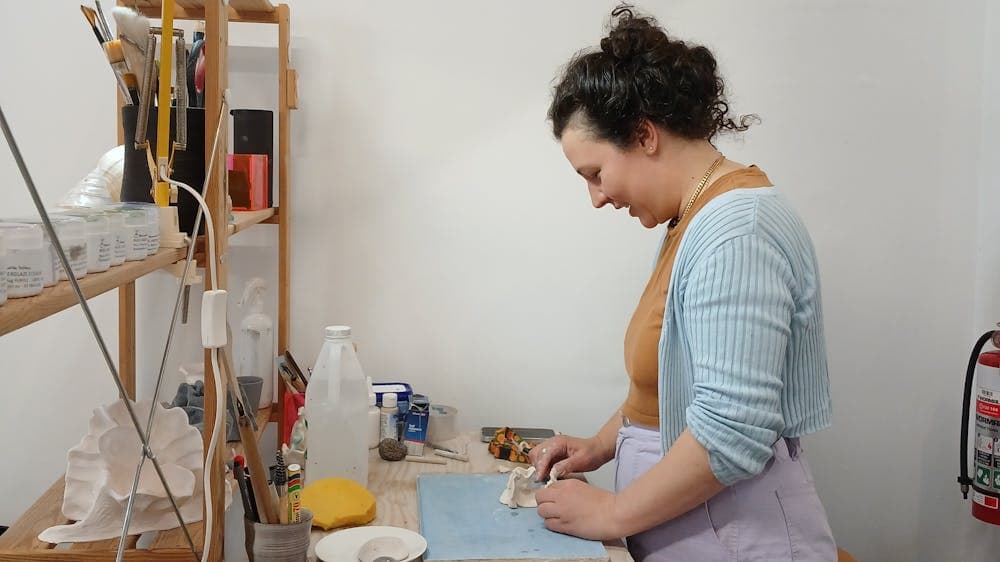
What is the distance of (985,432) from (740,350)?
1094 millimetres

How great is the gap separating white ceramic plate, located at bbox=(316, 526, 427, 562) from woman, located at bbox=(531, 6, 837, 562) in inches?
7.6

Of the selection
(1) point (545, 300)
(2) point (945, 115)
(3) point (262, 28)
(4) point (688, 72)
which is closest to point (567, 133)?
(4) point (688, 72)

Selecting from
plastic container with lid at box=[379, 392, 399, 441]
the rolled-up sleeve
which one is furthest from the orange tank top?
plastic container with lid at box=[379, 392, 399, 441]

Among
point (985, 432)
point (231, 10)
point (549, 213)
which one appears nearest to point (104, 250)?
point (231, 10)

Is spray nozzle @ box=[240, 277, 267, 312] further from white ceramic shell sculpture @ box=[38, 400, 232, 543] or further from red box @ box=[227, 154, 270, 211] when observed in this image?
white ceramic shell sculpture @ box=[38, 400, 232, 543]

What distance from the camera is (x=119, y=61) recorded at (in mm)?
918

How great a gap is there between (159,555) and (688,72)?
35.4 inches

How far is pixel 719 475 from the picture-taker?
1.00 m

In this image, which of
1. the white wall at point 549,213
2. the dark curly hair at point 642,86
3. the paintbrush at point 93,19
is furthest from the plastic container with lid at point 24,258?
the white wall at point 549,213

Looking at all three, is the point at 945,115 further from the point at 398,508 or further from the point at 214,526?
the point at 214,526

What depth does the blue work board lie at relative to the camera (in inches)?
41.1

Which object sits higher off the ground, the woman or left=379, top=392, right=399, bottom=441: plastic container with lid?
the woman

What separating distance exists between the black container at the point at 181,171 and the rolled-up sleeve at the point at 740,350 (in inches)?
24.0

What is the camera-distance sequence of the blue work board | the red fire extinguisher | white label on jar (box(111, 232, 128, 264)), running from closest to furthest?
white label on jar (box(111, 232, 128, 264)) → the blue work board → the red fire extinguisher
